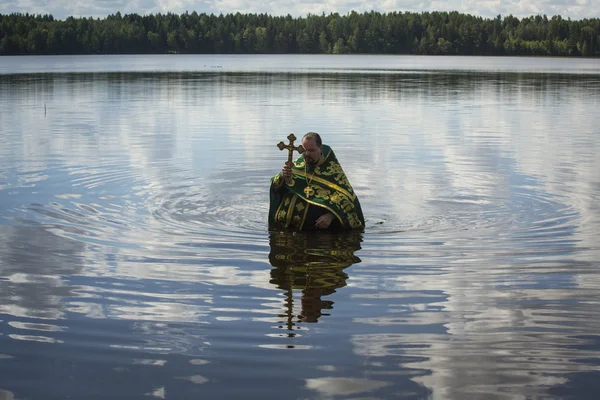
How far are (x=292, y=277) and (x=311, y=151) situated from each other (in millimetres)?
2596

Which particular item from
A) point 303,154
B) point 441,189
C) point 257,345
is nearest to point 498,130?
point 441,189

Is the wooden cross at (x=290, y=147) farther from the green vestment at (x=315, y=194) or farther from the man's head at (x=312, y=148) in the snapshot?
the green vestment at (x=315, y=194)

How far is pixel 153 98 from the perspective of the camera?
46.2 metres

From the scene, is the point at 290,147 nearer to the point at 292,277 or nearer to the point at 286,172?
the point at 286,172

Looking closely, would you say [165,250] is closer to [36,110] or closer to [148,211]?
[148,211]

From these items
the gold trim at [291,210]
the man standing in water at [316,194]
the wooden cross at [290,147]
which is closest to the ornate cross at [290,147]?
the wooden cross at [290,147]

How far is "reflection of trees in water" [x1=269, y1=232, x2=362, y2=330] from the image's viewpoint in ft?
30.2

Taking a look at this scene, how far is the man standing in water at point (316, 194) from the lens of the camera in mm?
12820

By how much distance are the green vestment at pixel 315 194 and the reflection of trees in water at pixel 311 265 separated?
9.0 inches

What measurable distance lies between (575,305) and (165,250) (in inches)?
208

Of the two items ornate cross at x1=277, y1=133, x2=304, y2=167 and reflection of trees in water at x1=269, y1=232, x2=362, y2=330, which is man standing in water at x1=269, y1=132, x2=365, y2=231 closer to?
reflection of trees in water at x1=269, y1=232, x2=362, y2=330

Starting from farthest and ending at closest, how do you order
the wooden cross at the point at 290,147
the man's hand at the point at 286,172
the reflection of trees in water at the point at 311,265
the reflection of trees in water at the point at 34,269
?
the man's hand at the point at 286,172 → the wooden cross at the point at 290,147 → the reflection of trees in water at the point at 311,265 → the reflection of trees in water at the point at 34,269

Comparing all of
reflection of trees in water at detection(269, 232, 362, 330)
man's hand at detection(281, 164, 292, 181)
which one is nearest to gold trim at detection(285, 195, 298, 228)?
reflection of trees in water at detection(269, 232, 362, 330)

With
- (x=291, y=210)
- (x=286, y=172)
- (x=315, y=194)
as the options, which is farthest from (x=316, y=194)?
(x=286, y=172)
